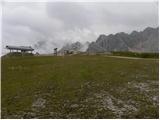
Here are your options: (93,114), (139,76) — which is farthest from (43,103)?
(139,76)

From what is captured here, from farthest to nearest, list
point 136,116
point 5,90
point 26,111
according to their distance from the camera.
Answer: point 5,90 < point 26,111 < point 136,116

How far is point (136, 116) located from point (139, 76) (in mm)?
20221

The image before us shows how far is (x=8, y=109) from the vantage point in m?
31.0

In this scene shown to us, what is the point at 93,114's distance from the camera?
28766 mm

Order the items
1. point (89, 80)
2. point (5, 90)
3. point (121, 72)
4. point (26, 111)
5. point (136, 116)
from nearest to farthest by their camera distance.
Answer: point (136, 116)
point (26, 111)
point (5, 90)
point (89, 80)
point (121, 72)

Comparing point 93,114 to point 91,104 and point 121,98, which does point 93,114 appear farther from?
point 121,98

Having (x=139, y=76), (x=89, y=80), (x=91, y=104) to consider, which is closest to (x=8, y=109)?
(x=91, y=104)

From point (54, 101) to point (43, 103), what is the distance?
1.42 meters

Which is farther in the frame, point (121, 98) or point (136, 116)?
point (121, 98)

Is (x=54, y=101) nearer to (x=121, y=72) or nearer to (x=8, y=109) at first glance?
(x=8, y=109)

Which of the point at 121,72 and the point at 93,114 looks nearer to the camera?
the point at 93,114

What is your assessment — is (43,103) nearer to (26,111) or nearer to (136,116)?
(26,111)

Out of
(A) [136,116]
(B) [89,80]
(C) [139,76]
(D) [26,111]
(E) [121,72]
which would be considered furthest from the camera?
(E) [121,72]

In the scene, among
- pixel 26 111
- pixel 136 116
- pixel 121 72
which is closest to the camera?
pixel 136 116
